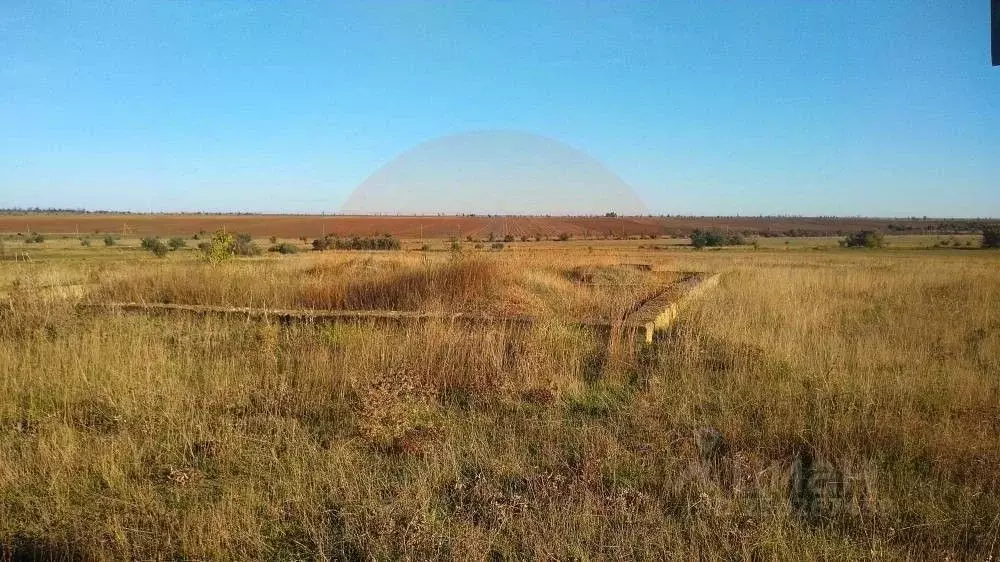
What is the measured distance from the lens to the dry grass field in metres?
2.65

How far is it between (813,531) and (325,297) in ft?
25.0

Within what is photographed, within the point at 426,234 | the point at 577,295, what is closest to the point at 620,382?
the point at 577,295

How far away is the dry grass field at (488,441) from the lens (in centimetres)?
265

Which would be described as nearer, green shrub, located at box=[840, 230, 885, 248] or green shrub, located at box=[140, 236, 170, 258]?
green shrub, located at box=[140, 236, 170, 258]

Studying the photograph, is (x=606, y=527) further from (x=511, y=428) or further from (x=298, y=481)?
(x=298, y=481)

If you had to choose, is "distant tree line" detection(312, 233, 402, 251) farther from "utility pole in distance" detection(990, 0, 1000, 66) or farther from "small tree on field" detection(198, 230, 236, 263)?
"utility pole in distance" detection(990, 0, 1000, 66)

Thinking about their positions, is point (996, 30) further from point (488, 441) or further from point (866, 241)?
point (866, 241)

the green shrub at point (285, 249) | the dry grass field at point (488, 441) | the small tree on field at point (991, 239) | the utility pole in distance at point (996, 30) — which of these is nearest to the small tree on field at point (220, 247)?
the dry grass field at point (488, 441)

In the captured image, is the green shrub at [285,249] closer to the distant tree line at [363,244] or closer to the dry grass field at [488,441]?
the distant tree line at [363,244]

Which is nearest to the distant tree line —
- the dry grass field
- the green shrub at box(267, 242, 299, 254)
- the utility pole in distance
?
the green shrub at box(267, 242, 299, 254)

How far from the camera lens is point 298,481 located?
3.17 m

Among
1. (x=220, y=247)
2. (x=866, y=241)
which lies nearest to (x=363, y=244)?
(x=220, y=247)

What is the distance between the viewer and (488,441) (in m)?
3.80

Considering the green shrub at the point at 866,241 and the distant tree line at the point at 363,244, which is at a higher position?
the green shrub at the point at 866,241
